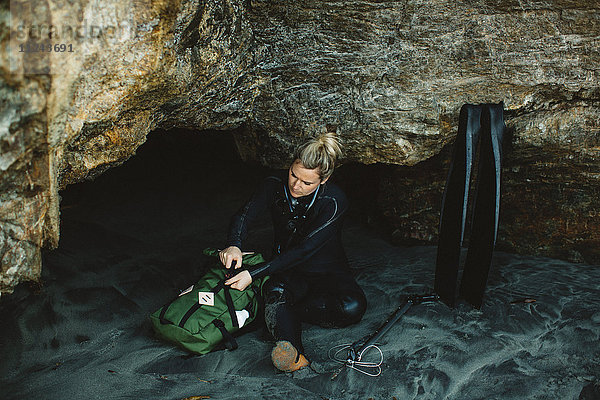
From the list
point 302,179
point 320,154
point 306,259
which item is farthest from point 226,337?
point 320,154

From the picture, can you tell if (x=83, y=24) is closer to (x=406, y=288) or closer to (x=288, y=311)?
(x=288, y=311)

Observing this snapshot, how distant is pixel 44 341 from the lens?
11.3 ft

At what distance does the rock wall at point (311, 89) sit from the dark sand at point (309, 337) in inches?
28.5

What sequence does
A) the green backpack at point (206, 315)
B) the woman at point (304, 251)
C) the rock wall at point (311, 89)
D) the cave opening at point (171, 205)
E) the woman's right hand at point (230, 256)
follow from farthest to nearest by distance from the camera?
the cave opening at point (171, 205), the woman's right hand at point (230, 256), the woman at point (304, 251), the green backpack at point (206, 315), the rock wall at point (311, 89)

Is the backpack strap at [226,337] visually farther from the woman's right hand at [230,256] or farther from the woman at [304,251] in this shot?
the woman's right hand at [230,256]

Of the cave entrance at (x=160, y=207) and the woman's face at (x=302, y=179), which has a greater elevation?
the woman's face at (x=302, y=179)

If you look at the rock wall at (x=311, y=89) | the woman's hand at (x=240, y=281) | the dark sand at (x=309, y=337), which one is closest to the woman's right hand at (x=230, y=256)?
the woman's hand at (x=240, y=281)

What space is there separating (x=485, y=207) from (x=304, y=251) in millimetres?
1329

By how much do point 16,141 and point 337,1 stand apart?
2210 mm

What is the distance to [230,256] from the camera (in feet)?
11.5

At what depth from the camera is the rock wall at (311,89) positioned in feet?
8.63

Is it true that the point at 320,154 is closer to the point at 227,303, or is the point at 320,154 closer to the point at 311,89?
the point at 311,89

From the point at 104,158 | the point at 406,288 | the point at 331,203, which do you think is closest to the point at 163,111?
the point at 104,158

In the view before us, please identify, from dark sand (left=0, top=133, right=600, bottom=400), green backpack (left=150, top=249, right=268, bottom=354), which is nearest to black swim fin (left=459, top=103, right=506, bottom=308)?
dark sand (left=0, top=133, right=600, bottom=400)
